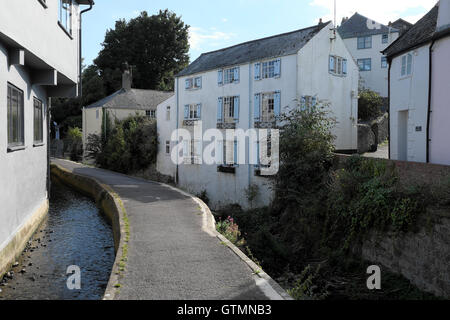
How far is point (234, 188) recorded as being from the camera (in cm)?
2559

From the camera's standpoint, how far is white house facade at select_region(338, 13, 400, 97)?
137 ft

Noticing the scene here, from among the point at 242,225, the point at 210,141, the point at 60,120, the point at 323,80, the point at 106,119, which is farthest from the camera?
the point at 60,120

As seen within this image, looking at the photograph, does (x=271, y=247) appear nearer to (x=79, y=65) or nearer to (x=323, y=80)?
(x=79, y=65)

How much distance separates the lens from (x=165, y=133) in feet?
106

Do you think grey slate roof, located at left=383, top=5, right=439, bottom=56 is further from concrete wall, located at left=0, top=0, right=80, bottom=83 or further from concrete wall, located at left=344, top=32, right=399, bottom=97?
concrete wall, located at left=344, top=32, right=399, bottom=97

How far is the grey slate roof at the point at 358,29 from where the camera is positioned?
141ft

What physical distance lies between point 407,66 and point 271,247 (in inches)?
374

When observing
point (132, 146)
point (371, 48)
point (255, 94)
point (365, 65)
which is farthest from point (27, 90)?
point (371, 48)

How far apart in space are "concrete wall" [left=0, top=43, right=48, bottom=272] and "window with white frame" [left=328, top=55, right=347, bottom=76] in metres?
16.6

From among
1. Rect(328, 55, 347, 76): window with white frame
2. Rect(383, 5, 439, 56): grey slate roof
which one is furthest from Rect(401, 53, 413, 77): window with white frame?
Rect(328, 55, 347, 76): window with white frame

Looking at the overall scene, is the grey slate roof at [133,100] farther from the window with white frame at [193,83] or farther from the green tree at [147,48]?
the window with white frame at [193,83]

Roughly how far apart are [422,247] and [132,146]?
26942mm

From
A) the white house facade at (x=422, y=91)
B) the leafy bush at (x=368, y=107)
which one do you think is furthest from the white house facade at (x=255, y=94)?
the leafy bush at (x=368, y=107)
